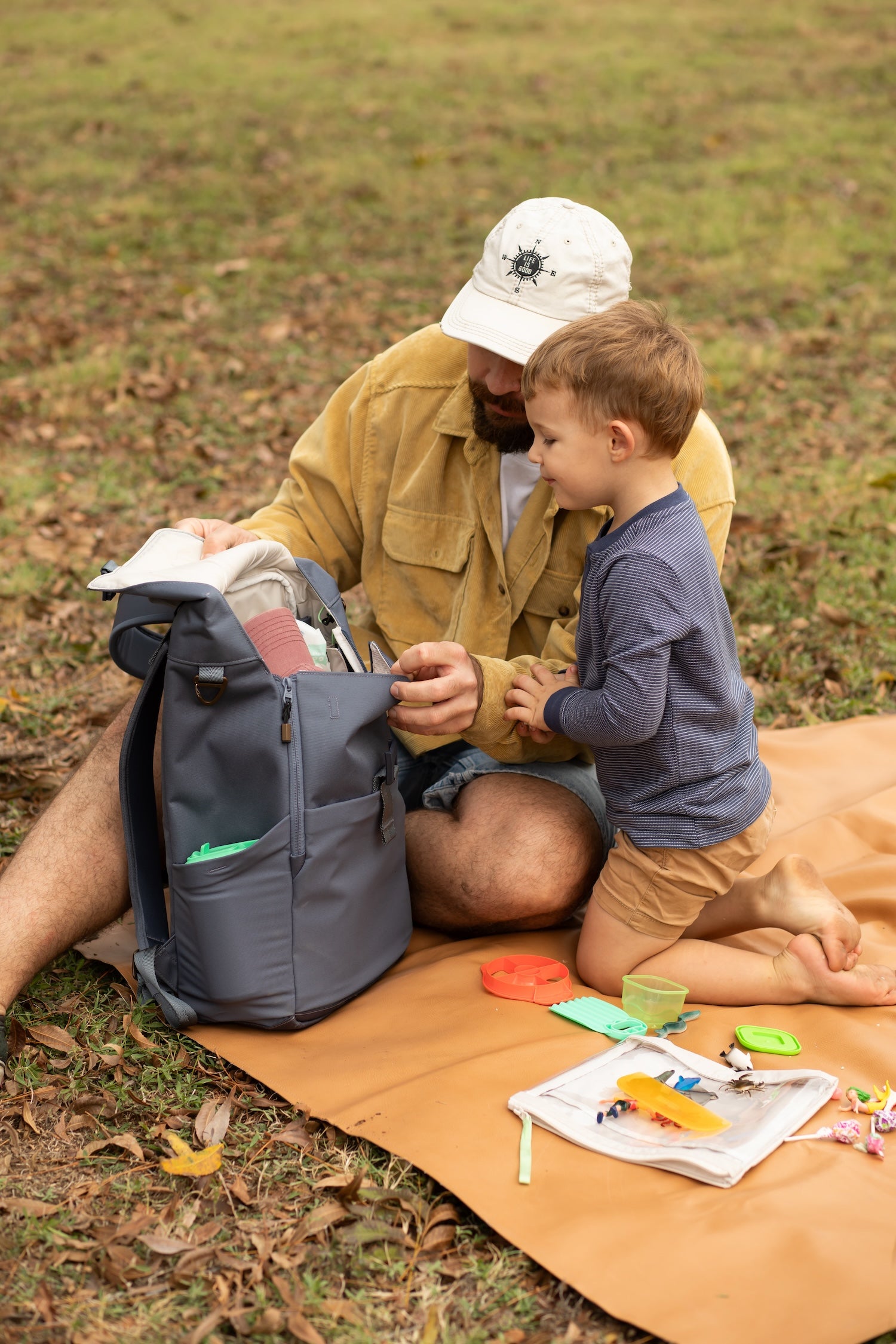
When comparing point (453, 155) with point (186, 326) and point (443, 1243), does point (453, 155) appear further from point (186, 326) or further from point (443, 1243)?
point (443, 1243)

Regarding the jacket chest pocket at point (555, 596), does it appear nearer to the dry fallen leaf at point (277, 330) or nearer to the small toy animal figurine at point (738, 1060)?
the small toy animal figurine at point (738, 1060)

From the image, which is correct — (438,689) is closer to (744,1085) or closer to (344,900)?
(344,900)

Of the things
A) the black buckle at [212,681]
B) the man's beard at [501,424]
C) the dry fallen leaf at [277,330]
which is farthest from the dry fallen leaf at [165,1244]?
the dry fallen leaf at [277,330]

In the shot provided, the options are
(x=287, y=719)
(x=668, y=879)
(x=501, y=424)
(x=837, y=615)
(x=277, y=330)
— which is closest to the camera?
(x=287, y=719)

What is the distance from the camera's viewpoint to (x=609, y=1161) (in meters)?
2.24

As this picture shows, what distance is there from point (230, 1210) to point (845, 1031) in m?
1.37

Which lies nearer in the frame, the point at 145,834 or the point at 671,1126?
the point at 671,1126

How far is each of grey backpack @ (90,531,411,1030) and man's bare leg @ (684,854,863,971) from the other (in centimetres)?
89

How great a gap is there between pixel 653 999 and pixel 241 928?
922mm

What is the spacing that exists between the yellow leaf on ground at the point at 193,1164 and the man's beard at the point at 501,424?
1.78 meters

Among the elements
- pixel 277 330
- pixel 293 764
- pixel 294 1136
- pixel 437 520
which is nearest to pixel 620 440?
pixel 437 520

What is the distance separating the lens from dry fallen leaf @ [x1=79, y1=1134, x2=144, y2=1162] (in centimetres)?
234

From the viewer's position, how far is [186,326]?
8.05 meters

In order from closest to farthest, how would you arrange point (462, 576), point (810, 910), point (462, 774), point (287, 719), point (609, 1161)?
point (609, 1161) < point (287, 719) < point (810, 910) < point (462, 774) < point (462, 576)
